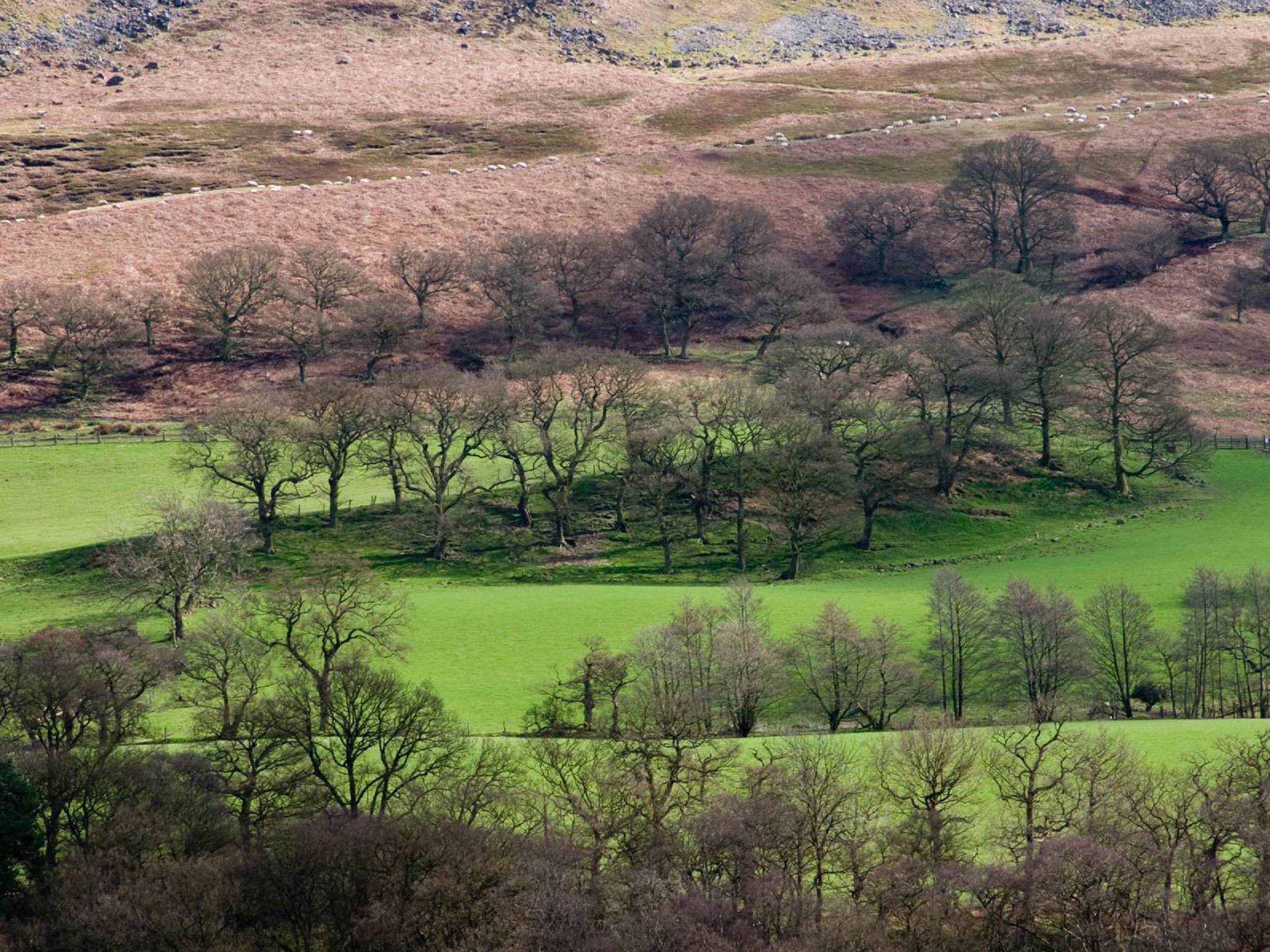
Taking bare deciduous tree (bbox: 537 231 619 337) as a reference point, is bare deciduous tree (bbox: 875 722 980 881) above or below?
below

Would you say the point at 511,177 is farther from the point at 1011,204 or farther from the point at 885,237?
the point at 1011,204

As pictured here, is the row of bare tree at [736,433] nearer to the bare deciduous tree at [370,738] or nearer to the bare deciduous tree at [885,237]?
the bare deciduous tree at [370,738]

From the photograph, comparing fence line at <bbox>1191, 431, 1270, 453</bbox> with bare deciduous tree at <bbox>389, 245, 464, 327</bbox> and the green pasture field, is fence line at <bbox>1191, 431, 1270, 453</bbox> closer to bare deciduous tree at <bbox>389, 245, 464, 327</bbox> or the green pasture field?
the green pasture field

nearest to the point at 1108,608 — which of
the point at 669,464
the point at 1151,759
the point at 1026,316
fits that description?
the point at 1151,759

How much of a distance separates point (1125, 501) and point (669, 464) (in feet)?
95.1

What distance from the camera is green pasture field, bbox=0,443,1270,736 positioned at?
70.9m

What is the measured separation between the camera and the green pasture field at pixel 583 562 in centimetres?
7088

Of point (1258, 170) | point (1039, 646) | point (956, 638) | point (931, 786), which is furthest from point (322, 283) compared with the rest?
point (931, 786)

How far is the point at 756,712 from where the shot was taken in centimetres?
6334

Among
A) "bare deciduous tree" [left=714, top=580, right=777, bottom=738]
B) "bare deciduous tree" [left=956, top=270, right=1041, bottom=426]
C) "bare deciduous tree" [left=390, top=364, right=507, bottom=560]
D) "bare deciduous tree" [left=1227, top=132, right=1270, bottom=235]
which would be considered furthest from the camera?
"bare deciduous tree" [left=1227, top=132, right=1270, bottom=235]

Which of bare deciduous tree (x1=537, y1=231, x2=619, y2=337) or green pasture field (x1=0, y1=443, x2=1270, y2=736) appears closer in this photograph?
green pasture field (x1=0, y1=443, x2=1270, y2=736)

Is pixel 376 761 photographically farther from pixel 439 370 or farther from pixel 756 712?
pixel 439 370

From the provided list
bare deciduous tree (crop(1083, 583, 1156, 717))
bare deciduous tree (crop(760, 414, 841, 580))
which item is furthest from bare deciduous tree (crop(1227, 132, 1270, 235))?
bare deciduous tree (crop(1083, 583, 1156, 717))

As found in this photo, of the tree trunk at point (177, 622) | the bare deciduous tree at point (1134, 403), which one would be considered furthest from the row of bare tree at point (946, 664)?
the bare deciduous tree at point (1134, 403)
